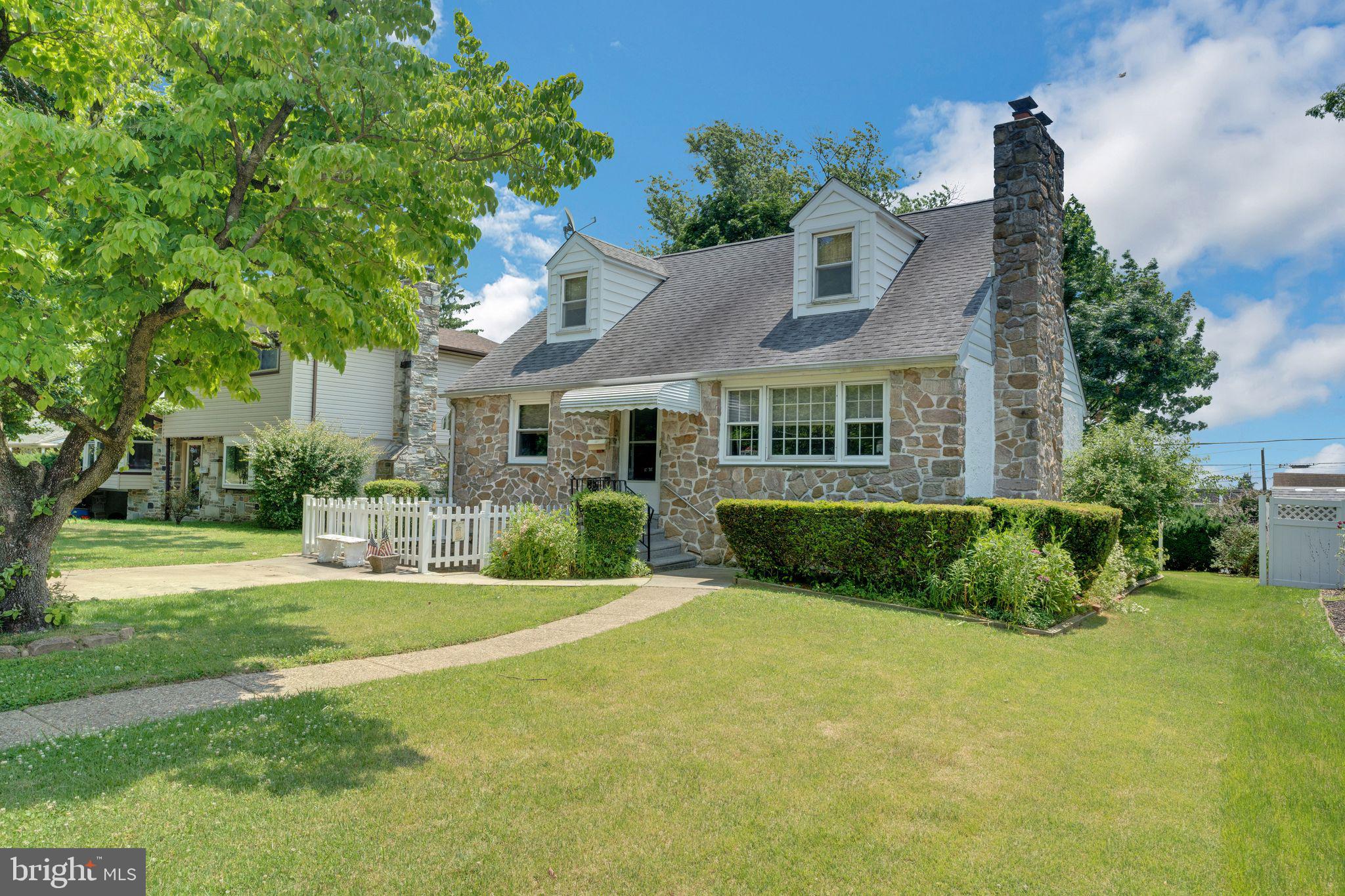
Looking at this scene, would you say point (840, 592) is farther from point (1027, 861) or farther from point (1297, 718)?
point (1027, 861)

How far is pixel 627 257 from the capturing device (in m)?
17.8

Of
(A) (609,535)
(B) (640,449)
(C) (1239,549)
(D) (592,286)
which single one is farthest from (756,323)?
(C) (1239,549)

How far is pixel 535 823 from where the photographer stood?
3592 millimetres

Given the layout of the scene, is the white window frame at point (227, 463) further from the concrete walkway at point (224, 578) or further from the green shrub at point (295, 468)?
the concrete walkway at point (224, 578)

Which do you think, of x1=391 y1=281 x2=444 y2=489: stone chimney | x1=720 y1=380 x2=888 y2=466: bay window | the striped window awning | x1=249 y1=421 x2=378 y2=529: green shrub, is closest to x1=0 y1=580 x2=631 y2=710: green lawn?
the striped window awning

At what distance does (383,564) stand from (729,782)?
932 cm

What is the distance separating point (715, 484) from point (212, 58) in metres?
9.47

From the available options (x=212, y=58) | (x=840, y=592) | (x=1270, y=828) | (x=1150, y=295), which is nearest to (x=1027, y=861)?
(x=1270, y=828)

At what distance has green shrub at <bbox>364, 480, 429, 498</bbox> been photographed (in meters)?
17.0

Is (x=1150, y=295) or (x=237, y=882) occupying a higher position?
(x=1150, y=295)

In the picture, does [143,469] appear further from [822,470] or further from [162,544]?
[822,470]

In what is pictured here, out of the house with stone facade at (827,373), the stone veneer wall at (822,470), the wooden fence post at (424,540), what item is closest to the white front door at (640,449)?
the house with stone facade at (827,373)

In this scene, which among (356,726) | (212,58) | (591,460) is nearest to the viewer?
(356,726)

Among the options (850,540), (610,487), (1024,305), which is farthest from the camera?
(610,487)
